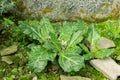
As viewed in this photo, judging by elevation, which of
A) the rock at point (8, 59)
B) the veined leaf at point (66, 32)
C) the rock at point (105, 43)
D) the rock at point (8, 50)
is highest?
the veined leaf at point (66, 32)

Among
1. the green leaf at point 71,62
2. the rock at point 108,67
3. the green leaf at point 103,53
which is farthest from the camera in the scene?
the green leaf at point 103,53

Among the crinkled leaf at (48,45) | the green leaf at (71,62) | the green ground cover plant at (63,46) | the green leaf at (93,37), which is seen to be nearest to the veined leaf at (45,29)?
the green ground cover plant at (63,46)

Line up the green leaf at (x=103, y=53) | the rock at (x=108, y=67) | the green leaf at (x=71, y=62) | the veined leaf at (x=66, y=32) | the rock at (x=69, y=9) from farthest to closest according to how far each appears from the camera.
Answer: the rock at (x=69, y=9)
the veined leaf at (x=66, y=32)
the green leaf at (x=103, y=53)
the rock at (x=108, y=67)
the green leaf at (x=71, y=62)

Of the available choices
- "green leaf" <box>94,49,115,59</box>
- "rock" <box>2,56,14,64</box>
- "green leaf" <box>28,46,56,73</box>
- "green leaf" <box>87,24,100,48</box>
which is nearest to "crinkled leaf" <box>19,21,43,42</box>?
"green leaf" <box>28,46,56,73</box>

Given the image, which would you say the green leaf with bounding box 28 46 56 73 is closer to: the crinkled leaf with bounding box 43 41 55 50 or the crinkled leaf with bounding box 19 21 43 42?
the crinkled leaf with bounding box 43 41 55 50

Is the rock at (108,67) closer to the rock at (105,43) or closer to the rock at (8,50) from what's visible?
the rock at (105,43)

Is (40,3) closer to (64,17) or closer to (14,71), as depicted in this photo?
(64,17)
